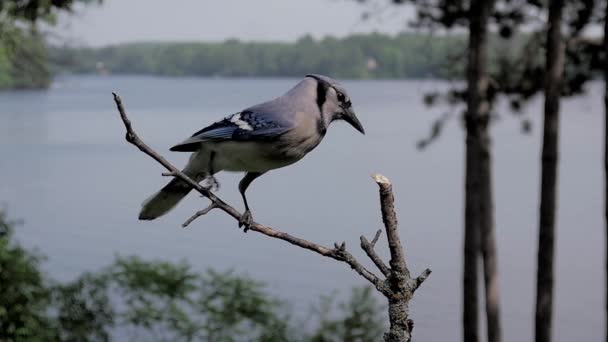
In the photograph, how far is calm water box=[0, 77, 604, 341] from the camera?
8180mm

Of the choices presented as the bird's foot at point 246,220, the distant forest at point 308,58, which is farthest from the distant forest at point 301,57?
the bird's foot at point 246,220

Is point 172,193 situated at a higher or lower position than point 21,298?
higher

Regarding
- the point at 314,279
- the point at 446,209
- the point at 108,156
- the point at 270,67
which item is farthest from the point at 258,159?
the point at 108,156

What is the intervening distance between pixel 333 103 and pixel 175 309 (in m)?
6.41

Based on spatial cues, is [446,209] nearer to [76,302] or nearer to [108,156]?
[108,156]

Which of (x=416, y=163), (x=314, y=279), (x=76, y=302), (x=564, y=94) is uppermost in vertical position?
(x=564, y=94)

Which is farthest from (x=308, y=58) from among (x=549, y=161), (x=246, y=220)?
(x=246, y=220)

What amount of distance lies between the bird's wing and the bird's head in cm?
7

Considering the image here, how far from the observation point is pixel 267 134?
162cm

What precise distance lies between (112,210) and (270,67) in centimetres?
644

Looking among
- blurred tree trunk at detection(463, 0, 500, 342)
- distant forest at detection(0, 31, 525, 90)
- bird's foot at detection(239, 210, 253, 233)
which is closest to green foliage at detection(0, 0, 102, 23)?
distant forest at detection(0, 31, 525, 90)

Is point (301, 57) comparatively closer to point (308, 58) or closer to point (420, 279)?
point (308, 58)

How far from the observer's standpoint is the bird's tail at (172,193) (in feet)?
5.54

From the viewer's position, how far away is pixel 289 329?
25.6 feet
